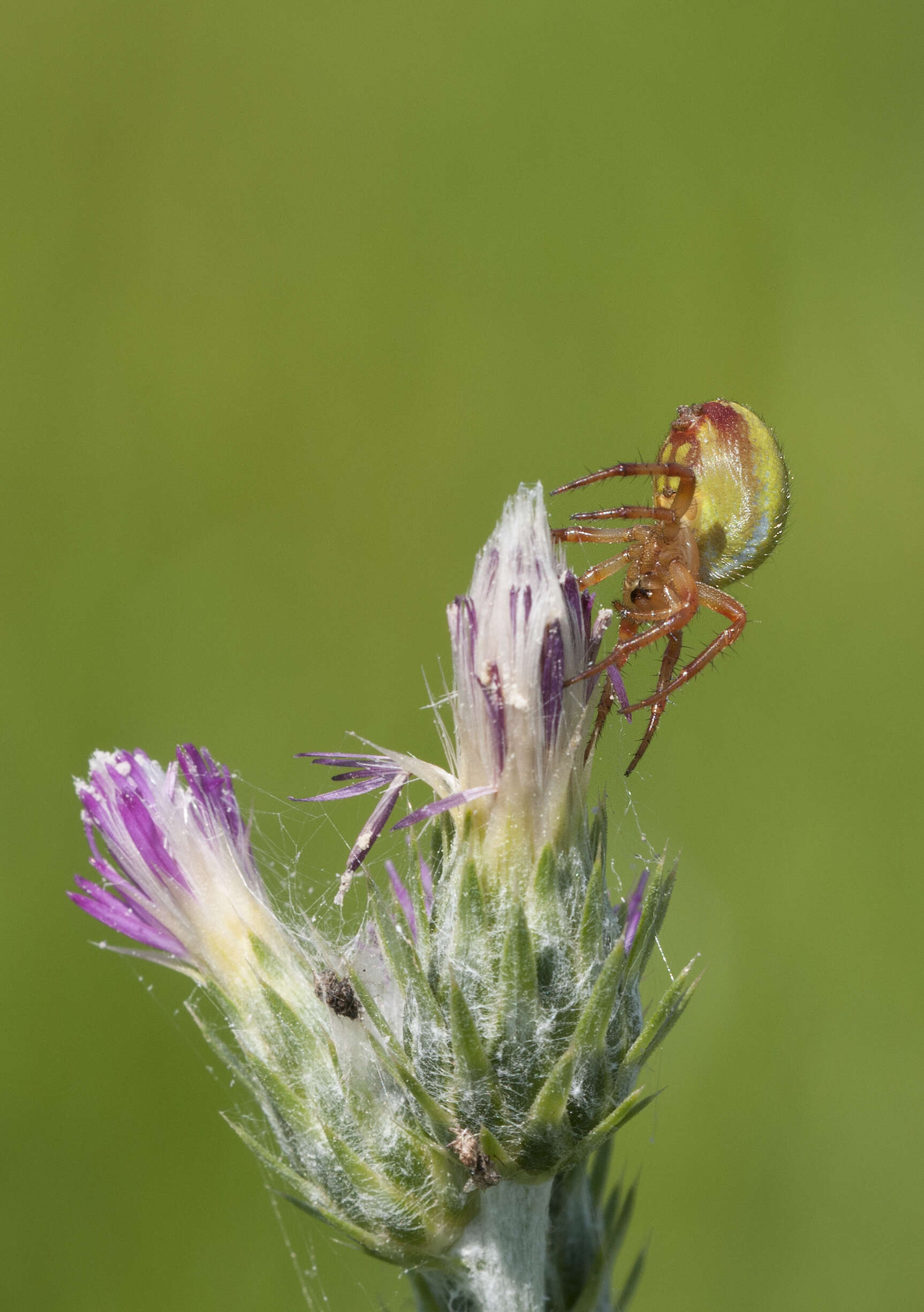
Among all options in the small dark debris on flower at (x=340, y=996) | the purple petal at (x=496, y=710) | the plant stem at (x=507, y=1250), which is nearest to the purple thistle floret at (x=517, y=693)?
the purple petal at (x=496, y=710)

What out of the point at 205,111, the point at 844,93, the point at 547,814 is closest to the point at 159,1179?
the point at 547,814

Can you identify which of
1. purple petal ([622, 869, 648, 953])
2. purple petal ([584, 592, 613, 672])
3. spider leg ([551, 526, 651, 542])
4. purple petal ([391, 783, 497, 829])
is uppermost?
spider leg ([551, 526, 651, 542])

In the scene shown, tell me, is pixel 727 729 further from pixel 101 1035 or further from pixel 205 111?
pixel 205 111

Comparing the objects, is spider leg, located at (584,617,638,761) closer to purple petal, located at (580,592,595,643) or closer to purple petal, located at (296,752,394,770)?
purple petal, located at (580,592,595,643)

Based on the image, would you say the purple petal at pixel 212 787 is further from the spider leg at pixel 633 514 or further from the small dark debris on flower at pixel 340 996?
the spider leg at pixel 633 514

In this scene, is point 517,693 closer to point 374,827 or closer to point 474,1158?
point 374,827

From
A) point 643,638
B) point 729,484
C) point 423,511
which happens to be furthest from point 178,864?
point 423,511

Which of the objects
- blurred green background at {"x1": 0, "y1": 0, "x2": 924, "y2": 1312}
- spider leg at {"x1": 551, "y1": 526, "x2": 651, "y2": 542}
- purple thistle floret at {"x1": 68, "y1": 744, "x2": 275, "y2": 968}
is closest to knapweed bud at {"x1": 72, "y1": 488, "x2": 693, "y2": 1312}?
purple thistle floret at {"x1": 68, "y1": 744, "x2": 275, "y2": 968}
